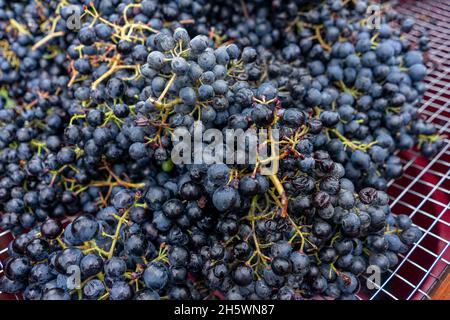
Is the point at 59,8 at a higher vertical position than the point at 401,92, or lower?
higher

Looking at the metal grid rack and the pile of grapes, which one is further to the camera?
the metal grid rack

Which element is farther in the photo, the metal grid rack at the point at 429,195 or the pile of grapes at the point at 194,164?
the metal grid rack at the point at 429,195

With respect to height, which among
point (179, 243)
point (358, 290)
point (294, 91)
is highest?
point (294, 91)

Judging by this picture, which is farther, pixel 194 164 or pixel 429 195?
pixel 429 195

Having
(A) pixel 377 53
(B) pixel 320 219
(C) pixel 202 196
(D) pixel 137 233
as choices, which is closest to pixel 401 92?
(A) pixel 377 53

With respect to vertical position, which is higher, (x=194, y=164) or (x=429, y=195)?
(x=194, y=164)

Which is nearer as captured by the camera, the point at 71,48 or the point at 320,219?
the point at 320,219
